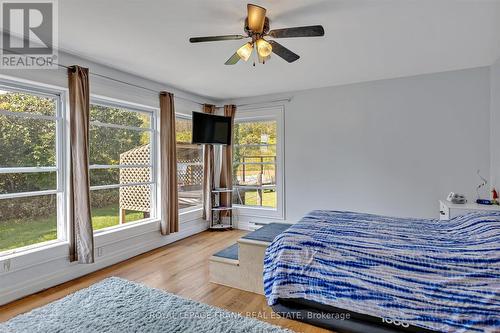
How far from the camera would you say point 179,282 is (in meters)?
2.88

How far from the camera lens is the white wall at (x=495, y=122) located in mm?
3203

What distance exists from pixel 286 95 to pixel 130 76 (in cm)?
253

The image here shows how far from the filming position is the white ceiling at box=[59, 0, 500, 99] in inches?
82.0

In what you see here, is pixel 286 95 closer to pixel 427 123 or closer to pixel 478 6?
pixel 427 123

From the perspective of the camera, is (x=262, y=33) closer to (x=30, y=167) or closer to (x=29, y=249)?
(x=30, y=167)

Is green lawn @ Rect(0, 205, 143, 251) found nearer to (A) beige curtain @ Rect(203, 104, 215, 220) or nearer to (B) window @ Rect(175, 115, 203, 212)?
(B) window @ Rect(175, 115, 203, 212)

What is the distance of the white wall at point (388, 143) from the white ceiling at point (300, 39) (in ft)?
1.18

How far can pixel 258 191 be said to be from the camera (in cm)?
514

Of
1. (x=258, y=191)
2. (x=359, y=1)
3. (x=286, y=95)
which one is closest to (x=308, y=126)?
(x=286, y=95)

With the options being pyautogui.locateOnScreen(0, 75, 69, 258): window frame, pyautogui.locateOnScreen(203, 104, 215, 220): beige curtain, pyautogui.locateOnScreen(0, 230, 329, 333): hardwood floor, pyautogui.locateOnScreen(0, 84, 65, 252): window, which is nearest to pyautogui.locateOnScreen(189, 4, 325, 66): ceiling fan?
pyautogui.locateOnScreen(0, 75, 69, 258): window frame

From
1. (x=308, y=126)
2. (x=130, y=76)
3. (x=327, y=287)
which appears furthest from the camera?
(x=308, y=126)

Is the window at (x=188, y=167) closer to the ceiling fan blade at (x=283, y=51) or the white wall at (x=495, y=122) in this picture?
the ceiling fan blade at (x=283, y=51)

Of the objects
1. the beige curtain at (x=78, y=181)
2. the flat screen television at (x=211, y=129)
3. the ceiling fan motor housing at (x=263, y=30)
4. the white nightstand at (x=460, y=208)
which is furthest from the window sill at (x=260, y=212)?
the ceiling fan motor housing at (x=263, y=30)

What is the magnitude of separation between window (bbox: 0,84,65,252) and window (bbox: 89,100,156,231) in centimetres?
41
